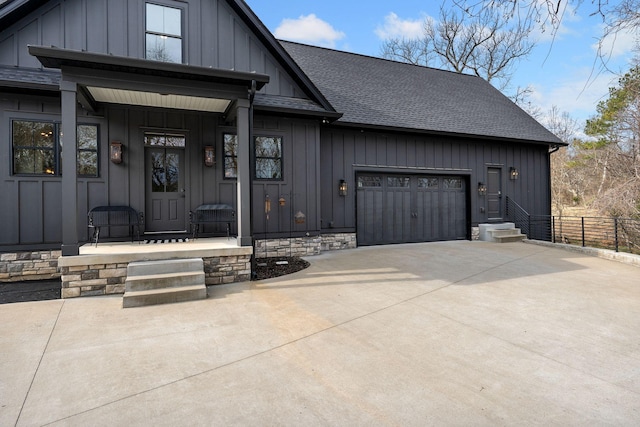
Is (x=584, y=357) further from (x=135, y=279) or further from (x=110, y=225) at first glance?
(x=110, y=225)

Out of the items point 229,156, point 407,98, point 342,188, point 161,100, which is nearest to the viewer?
point 161,100

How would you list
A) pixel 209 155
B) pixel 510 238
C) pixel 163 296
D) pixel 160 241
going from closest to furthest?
1. pixel 163 296
2. pixel 160 241
3. pixel 209 155
4. pixel 510 238

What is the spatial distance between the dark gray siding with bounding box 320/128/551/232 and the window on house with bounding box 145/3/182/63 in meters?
3.71

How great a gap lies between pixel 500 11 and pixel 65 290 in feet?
19.8

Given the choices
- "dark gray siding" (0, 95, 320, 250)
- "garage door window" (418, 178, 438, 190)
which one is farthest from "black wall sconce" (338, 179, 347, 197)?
"garage door window" (418, 178, 438, 190)

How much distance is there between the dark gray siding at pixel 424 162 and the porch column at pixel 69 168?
5054 millimetres

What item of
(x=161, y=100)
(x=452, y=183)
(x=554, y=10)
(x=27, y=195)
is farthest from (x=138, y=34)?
(x=452, y=183)

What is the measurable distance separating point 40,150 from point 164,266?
3612 millimetres

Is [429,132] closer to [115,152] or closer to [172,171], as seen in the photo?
[172,171]

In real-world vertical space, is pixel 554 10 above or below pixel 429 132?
below

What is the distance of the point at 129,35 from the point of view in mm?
6082

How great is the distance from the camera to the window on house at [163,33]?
6230 mm

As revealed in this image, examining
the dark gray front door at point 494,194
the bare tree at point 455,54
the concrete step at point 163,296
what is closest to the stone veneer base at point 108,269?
the concrete step at point 163,296

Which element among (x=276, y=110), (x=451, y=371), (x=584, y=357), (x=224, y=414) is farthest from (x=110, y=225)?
(x=584, y=357)
